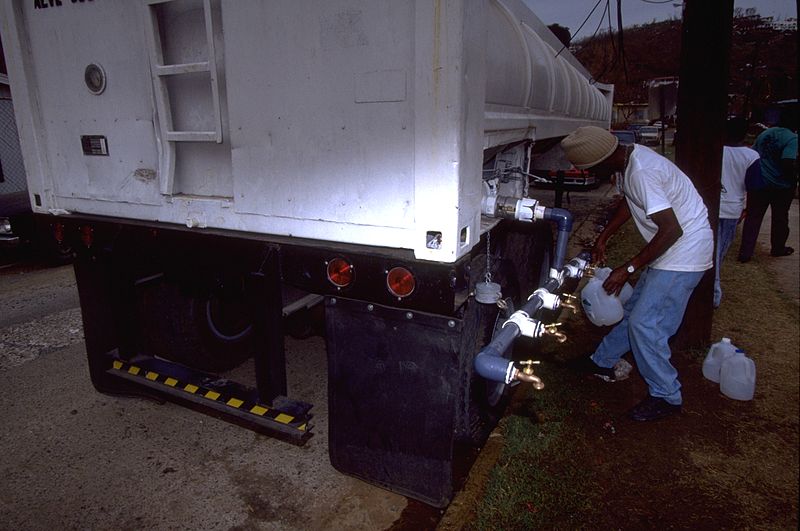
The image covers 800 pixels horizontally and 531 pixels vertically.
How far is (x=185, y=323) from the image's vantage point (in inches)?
133

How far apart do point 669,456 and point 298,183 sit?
275 cm

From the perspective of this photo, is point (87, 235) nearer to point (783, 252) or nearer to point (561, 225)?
point (561, 225)

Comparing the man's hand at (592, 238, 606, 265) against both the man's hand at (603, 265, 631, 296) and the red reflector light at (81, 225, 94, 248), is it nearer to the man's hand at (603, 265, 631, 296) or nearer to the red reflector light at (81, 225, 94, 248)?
the man's hand at (603, 265, 631, 296)

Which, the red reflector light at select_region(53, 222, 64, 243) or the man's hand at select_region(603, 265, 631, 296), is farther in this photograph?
the man's hand at select_region(603, 265, 631, 296)

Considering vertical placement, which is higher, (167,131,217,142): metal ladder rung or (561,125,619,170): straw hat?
(167,131,217,142): metal ladder rung

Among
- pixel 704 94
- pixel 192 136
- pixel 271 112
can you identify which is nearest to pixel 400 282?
pixel 271 112

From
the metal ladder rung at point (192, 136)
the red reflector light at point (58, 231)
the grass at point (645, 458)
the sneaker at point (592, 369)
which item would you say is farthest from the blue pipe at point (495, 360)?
the red reflector light at point (58, 231)

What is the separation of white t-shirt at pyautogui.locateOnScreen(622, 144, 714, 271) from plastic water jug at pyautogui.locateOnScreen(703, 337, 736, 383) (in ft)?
2.97

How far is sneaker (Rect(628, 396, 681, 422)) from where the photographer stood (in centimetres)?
342

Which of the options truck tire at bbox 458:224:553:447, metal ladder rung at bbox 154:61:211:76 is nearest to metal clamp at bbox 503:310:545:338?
truck tire at bbox 458:224:553:447

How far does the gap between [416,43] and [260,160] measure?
2.86 ft

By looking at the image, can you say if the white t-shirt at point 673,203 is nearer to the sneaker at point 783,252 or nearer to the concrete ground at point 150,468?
the concrete ground at point 150,468

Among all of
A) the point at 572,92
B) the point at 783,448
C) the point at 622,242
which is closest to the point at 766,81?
the point at 622,242

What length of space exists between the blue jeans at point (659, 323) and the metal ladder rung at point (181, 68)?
2958 mm
